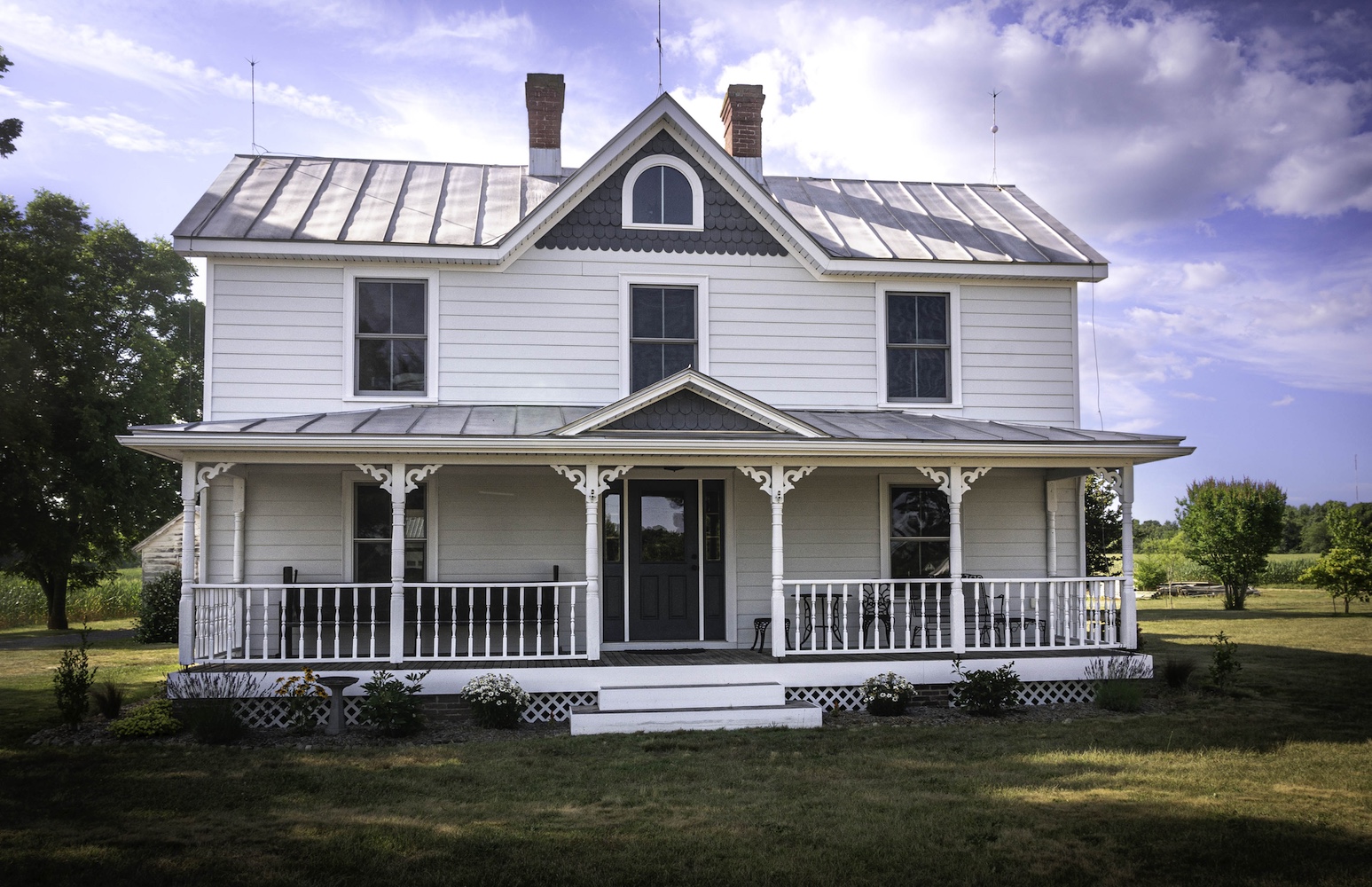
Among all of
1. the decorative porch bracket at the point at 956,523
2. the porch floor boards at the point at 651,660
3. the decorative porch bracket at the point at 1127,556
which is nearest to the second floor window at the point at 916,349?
the decorative porch bracket at the point at 956,523

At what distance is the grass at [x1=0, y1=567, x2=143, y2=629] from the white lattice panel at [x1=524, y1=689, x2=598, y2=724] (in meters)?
23.2

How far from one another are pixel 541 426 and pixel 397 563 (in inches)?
91.8

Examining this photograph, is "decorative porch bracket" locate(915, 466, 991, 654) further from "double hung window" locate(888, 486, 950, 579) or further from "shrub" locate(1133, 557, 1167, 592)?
"shrub" locate(1133, 557, 1167, 592)

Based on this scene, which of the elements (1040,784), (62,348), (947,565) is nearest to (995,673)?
(947,565)

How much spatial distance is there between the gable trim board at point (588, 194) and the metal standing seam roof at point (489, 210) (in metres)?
0.08

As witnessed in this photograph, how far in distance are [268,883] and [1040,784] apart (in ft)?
19.7

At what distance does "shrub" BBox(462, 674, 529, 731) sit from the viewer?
35.2 ft

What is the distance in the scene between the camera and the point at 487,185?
15.2 metres

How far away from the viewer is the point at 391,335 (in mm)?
13117

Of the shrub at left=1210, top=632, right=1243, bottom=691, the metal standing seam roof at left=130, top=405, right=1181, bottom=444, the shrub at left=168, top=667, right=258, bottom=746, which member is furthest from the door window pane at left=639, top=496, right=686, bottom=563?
the shrub at left=1210, top=632, right=1243, bottom=691

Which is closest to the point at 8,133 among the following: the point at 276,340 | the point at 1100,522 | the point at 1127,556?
the point at 276,340

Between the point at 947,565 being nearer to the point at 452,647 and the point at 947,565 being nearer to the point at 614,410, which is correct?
the point at 614,410

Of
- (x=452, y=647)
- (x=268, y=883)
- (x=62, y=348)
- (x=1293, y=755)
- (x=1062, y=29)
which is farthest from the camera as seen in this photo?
(x=62, y=348)

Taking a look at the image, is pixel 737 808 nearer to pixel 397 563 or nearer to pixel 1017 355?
pixel 397 563
